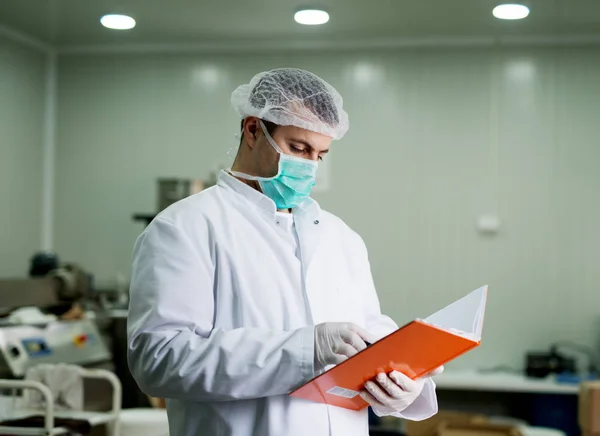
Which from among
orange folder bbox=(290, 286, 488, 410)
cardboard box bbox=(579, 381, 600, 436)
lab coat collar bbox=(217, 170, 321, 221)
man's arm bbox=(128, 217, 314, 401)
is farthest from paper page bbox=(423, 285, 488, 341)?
cardboard box bbox=(579, 381, 600, 436)

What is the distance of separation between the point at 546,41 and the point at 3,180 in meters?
3.04

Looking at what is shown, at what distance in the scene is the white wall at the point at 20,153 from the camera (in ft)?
14.5

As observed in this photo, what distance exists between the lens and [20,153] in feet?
15.0

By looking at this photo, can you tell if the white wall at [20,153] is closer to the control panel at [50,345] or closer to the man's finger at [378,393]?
the control panel at [50,345]

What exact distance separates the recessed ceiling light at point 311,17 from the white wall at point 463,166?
485mm

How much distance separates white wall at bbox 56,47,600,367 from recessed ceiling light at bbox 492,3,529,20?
458 millimetres

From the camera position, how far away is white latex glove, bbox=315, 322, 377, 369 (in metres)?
1.18

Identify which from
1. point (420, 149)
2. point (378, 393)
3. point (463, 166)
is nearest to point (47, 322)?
point (420, 149)

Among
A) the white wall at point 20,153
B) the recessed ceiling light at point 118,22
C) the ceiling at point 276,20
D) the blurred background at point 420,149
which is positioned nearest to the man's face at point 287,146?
the ceiling at point 276,20

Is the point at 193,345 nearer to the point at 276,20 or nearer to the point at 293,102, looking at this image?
the point at 293,102

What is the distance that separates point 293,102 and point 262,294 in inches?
14.1

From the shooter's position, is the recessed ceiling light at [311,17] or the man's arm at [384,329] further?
the recessed ceiling light at [311,17]

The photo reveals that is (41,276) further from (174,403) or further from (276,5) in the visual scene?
(174,403)

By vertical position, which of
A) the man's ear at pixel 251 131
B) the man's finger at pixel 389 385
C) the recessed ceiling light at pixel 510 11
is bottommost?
the man's finger at pixel 389 385
